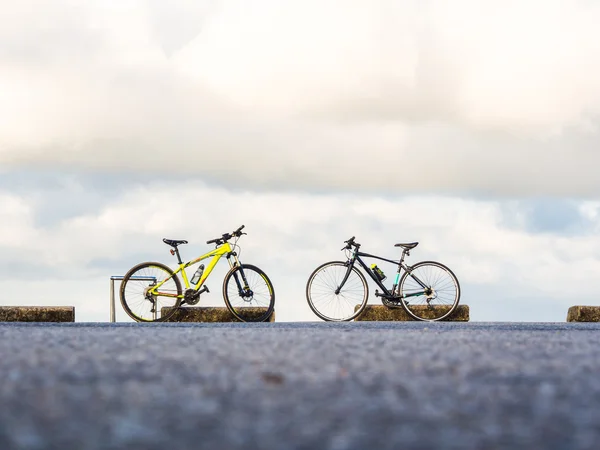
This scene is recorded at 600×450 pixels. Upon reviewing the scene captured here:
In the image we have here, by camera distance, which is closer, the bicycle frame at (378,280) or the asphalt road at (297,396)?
the asphalt road at (297,396)

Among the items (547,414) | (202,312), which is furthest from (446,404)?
(202,312)

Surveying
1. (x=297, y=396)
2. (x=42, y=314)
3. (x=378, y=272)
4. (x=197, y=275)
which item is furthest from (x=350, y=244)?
(x=297, y=396)

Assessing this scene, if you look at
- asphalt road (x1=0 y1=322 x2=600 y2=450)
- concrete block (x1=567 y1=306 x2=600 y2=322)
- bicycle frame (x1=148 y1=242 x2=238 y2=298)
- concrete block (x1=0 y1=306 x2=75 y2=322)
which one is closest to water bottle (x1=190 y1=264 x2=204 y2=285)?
bicycle frame (x1=148 y1=242 x2=238 y2=298)

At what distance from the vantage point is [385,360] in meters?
4.57

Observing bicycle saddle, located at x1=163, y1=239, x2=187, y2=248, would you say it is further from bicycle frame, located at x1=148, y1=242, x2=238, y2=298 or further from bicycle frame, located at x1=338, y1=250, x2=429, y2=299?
bicycle frame, located at x1=338, y1=250, x2=429, y2=299

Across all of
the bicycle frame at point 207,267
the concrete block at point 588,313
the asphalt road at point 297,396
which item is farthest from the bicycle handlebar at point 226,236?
the asphalt road at point 297,396

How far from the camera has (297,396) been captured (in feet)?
10.9

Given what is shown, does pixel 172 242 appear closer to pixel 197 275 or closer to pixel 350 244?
pixel 197 275

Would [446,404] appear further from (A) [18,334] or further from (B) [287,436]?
(A) [18,334]

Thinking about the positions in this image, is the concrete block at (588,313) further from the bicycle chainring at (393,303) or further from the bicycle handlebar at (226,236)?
the bicycle handlebar at (226,236)

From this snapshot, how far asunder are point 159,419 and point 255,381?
0.90 meters

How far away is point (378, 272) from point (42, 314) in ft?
16.8

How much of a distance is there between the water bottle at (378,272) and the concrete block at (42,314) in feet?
15.2

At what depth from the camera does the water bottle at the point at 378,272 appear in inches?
557
